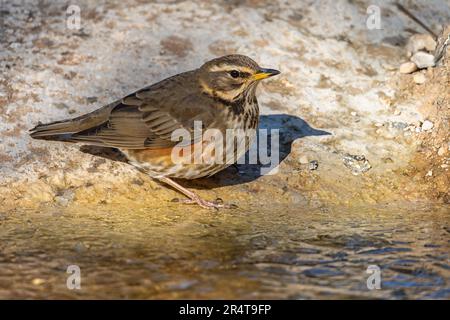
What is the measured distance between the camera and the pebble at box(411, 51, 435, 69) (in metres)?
8.67

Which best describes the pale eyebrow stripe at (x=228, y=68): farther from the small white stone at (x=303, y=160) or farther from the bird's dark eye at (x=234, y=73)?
the small white stone at (x=303, y=160)

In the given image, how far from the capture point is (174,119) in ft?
24.0

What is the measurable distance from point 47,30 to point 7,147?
6.41 feet

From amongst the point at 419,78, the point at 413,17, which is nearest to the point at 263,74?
the point at 419,78

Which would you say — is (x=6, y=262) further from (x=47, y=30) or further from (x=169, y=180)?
(x=47, y=30)

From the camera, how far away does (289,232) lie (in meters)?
6.46

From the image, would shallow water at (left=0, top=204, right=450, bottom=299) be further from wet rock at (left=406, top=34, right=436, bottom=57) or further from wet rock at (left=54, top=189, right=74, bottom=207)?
wet rock at (left=406, top=34, right=436, bottom=57)

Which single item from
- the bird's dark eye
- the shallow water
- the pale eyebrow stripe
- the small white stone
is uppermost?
the pale eyebrow stripe

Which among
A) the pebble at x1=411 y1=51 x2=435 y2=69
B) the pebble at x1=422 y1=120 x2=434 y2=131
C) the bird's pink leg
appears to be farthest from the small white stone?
the pebble at x1=411 y1=51 x2=435 y2=69

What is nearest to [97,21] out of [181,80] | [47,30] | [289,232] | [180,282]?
[47,30]

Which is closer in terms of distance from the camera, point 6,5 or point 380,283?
point 380,283

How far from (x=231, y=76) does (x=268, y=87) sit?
1196 mm

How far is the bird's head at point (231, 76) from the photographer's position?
7.32m

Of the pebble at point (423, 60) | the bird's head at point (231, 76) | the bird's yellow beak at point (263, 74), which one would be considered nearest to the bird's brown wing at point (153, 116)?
the bird's head at point (231, 76)
